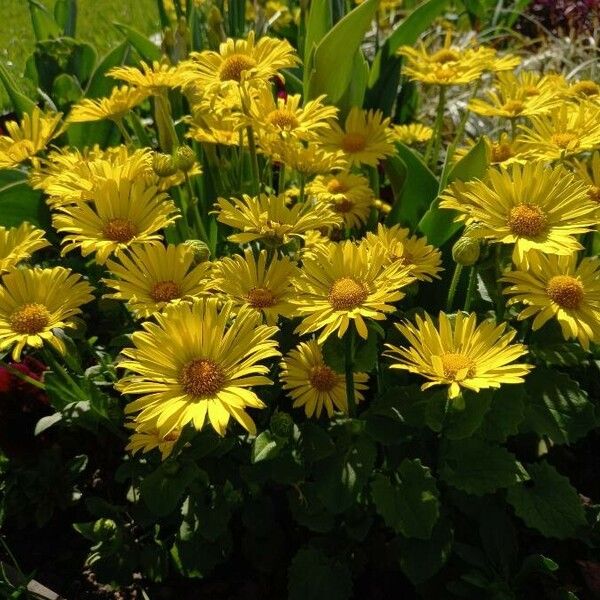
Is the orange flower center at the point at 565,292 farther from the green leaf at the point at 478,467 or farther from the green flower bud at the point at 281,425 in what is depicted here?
the green flower bud at the point at 281,425

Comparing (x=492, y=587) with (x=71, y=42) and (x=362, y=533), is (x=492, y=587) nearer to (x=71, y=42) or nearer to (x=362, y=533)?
(x=362, y=533)

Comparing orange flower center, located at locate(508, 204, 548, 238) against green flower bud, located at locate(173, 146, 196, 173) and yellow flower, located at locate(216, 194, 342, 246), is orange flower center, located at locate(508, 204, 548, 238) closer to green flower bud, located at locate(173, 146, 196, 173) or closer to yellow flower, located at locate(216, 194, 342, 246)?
yellow flower, located at locate(216, 194, 342, 246)

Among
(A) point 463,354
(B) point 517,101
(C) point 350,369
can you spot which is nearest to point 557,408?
(A) point 463,354

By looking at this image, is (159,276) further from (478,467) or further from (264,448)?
(478,467)

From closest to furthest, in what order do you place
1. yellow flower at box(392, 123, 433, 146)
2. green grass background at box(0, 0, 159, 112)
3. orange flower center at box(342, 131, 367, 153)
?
orange flower center at box(342, 131, 367, 153)
yellow flower at box(392, 123, 433, 146)
green grass background at box(0, 0, 159, 112)

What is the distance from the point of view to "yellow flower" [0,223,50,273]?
1.36 meters

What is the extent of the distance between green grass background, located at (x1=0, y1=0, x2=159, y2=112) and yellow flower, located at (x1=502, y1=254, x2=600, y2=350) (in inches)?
121

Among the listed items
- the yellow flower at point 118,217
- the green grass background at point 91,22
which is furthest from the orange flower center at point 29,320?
the green grass background at point 91,22

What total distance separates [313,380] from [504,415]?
1.14ft

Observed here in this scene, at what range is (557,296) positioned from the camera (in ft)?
4.25

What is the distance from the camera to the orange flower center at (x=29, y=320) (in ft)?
4.33

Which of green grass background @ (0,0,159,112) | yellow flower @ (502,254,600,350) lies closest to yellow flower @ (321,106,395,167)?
yellow flower @ (502,254,600,350)

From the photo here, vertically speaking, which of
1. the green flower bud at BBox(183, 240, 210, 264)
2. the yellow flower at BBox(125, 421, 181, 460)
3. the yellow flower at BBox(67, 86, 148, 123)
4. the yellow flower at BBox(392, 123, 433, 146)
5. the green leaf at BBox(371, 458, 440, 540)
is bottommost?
the green leaf at BBox(371, 458, 440, 540)

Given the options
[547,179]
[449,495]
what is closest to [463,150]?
[547,179]
